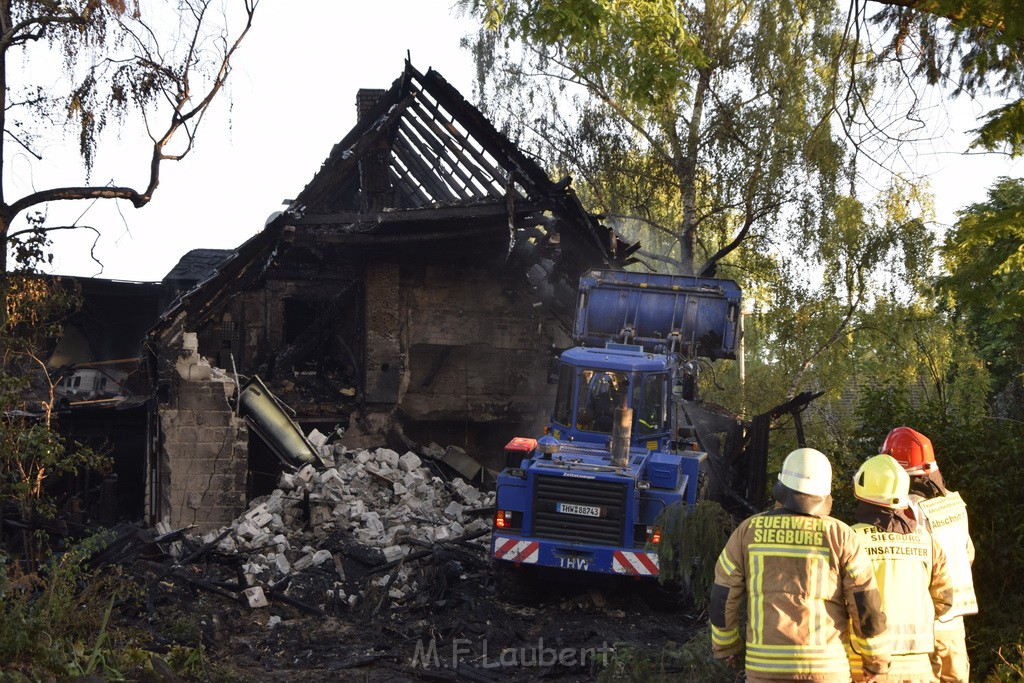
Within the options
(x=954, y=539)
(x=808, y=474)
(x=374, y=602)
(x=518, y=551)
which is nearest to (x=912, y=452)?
(x=954, y=539)

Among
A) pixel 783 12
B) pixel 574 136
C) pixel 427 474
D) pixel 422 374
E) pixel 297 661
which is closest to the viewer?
pixel 297 661

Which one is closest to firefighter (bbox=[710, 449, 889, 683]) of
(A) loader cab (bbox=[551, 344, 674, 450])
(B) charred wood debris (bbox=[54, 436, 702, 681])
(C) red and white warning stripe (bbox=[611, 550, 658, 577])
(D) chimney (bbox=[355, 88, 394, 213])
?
(B) charred wood debris (bbox=[54, 436, 702, 681])

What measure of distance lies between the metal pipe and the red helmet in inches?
179

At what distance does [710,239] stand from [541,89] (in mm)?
5934

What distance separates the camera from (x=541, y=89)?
26.9m

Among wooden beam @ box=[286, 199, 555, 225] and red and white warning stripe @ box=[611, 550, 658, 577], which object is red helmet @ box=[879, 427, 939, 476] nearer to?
red and white warning stripe @ box=[611, 550, 658, 577]

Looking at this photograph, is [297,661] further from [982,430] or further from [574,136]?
[574,136]

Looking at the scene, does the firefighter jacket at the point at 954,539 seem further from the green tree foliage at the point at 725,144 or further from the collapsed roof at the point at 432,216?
the green tree foliage at the point at 725,144

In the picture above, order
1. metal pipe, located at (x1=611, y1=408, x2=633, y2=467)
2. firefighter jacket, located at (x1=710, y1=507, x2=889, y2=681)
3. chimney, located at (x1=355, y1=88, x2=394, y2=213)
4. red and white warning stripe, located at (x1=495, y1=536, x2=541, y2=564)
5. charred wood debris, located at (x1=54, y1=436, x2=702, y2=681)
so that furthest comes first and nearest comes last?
1. chimney, located at (x1=355, y1=88, x2=394, y2=213)
2. metal pipe, located at (x1=611, y1=408, x2=633, y2=467)
3. red and white warning stripe, located at (x1=495, y1=536, x2=541, y2=564)
4. charred wood debris, located at (x1=54, y1=436, x2=702, y2=681)
5. firefighter jacket, located at (x1=710, y1=507, x2=889, y2=681)

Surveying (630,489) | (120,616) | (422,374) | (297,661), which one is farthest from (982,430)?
(422,374)

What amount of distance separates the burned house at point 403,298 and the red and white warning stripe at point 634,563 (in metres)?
5.74

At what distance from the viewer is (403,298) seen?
17.2 meters

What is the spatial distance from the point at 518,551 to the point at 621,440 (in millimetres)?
1482

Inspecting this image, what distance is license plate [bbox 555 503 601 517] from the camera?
10.2 m
